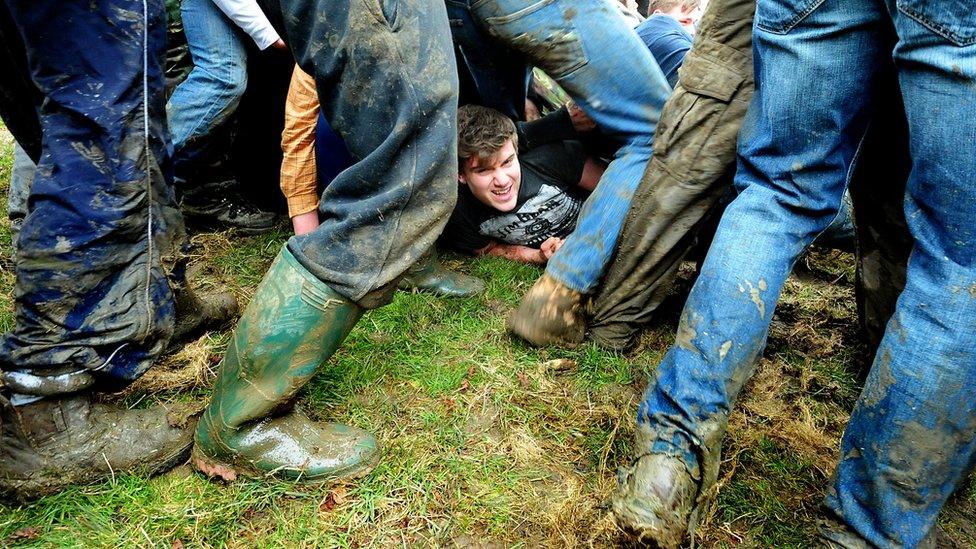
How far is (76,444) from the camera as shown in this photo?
5.40 feet

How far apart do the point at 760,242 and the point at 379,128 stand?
0.98m

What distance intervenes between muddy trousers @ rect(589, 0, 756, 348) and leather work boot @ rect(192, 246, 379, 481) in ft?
3.41

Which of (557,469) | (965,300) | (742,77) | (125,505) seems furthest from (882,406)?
(125,505)

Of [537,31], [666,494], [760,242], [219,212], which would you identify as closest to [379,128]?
[537,31]

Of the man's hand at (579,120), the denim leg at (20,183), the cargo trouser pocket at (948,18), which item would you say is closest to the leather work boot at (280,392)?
the cargo trouser pocket at (948,18)

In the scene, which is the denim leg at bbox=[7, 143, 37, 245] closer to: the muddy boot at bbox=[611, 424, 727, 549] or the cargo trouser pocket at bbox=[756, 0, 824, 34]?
the muddy boot at bbox=[611, 424, 727, 549]

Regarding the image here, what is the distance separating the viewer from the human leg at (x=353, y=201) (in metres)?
1.44

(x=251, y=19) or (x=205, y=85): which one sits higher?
(x=251, y=19)

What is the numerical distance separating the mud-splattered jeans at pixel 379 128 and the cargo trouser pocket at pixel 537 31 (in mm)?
594

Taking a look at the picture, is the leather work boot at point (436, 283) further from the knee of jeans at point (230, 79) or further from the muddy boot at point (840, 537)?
the muddy boot at point (840, 537)

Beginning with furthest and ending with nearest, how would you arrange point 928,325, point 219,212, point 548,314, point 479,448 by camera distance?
point 219,212 < point 548,314 < point 479,448 < point 928,325

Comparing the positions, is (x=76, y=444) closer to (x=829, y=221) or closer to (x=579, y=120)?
(x=829, y=221)

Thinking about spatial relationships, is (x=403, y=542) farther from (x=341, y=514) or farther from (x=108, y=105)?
(x=108, y=105)

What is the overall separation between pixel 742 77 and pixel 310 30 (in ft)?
4.22
